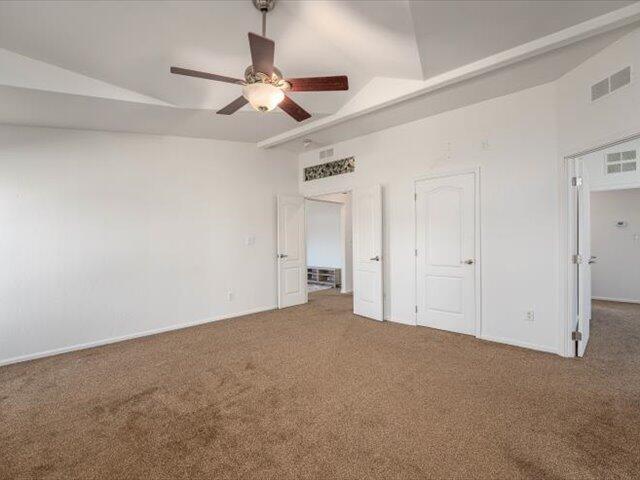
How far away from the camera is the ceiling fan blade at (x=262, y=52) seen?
186 centimetres

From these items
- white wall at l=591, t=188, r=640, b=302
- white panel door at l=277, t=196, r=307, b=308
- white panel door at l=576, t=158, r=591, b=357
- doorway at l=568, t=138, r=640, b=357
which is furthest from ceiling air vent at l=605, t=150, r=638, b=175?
white panel door at l=277, t=196, r=307, b=308

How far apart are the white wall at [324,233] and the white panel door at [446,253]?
13.8 feet

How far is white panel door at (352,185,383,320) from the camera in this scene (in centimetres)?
473

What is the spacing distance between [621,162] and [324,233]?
6.28 m

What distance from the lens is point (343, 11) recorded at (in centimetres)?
247

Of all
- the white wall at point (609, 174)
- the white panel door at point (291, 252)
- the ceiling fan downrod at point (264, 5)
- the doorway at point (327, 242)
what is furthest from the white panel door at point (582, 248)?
the doorway at point (327, 242)

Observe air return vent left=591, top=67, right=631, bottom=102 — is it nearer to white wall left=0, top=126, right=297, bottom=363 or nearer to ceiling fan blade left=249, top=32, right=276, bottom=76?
ceiling fan blade left=249, top=32, right=276, bottom=76

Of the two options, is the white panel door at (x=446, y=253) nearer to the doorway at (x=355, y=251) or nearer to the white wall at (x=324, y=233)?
the doorway at (x=355, y=251)

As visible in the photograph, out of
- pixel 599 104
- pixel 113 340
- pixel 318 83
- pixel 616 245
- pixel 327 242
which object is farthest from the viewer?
pixel 327 242

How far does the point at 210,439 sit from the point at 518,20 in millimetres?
3805

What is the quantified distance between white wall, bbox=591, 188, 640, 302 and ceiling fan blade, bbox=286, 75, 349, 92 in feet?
21.5

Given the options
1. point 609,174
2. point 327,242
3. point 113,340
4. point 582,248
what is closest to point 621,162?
point 609,174

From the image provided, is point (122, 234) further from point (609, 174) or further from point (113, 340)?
point (609, 174)

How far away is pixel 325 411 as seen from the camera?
2.37 m
